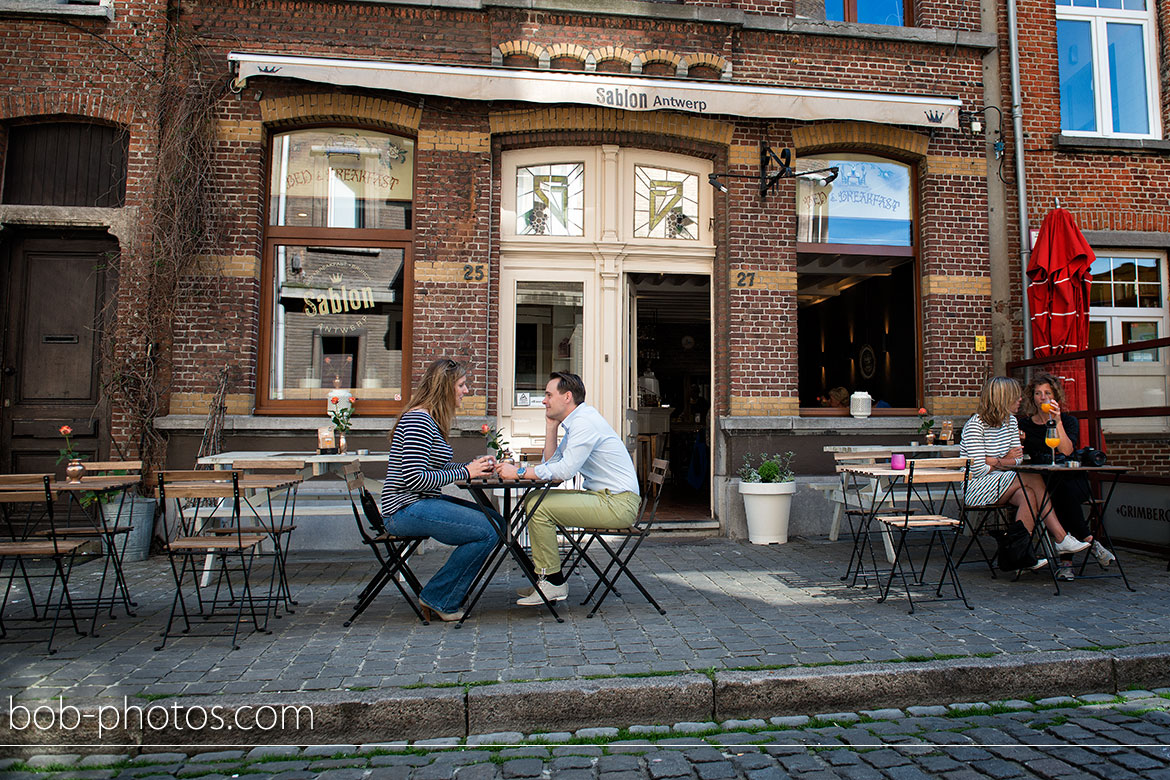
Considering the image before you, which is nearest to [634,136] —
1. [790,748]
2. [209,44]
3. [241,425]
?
[209,44]

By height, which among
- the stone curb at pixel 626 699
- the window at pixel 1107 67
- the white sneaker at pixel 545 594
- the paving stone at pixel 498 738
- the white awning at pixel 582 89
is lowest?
the paving stone at pixel 498 738

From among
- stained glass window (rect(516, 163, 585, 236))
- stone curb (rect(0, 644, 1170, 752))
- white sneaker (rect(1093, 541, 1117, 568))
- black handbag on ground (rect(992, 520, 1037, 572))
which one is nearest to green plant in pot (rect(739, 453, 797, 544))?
black handbag on ground (rect(992, 520, 1037, 572))

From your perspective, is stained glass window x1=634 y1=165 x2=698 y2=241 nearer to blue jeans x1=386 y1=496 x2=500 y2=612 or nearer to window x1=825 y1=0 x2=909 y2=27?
window x1=825 y1=0 x2=909 y2=27

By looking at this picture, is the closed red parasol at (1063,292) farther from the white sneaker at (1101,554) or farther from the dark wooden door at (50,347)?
the dark wooden door at (50,347)

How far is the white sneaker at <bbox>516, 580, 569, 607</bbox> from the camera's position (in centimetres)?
487

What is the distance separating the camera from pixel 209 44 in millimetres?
7621

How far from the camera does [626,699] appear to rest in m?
3.41

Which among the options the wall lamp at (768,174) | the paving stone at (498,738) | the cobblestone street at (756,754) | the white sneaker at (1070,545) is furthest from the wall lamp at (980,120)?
the paving stone at (498,738)

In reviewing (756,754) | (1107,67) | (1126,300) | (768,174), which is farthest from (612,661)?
(1107,67)

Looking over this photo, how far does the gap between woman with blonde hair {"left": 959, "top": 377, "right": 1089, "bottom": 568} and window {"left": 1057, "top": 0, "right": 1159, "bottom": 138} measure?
17.4 feet

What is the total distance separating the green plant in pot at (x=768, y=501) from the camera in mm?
7398

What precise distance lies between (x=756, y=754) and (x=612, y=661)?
0.93 meters

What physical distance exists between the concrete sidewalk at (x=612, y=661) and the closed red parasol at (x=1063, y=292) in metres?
3.04

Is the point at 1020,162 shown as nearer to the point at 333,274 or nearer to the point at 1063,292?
the point at 1063,292
